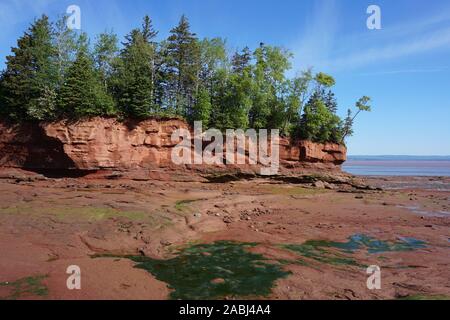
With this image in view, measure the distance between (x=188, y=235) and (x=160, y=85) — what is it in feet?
78.2

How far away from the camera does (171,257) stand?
1155 cm

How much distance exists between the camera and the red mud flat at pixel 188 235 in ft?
28.8

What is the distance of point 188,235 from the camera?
566 inches

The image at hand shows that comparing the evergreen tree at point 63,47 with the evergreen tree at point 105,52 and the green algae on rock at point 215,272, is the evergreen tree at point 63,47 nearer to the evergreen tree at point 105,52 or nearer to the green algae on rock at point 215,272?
the evergreen tree at point 105,52

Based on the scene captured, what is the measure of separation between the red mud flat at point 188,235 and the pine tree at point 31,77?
771 cm

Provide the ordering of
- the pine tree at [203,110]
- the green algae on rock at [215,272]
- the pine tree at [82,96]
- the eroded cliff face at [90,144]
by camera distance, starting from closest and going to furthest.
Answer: the green algae on rock at [215,272] → the eroded cliff face at [90,144] → the pine tree at [82,96] → the pine tree at [203,110]

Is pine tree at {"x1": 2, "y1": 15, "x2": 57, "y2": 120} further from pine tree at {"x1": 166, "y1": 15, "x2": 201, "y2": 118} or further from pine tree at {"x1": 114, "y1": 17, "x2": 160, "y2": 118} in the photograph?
pine tree at {"x1": 166, "y1": 15, "x2": 201, "y2": 118}

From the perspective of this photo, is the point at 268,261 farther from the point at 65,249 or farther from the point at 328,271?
the point at 65,249

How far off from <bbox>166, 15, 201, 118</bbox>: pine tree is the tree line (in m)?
0.12

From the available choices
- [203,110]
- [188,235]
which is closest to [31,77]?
[203,110]

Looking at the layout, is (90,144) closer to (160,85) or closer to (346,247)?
(160,85)
